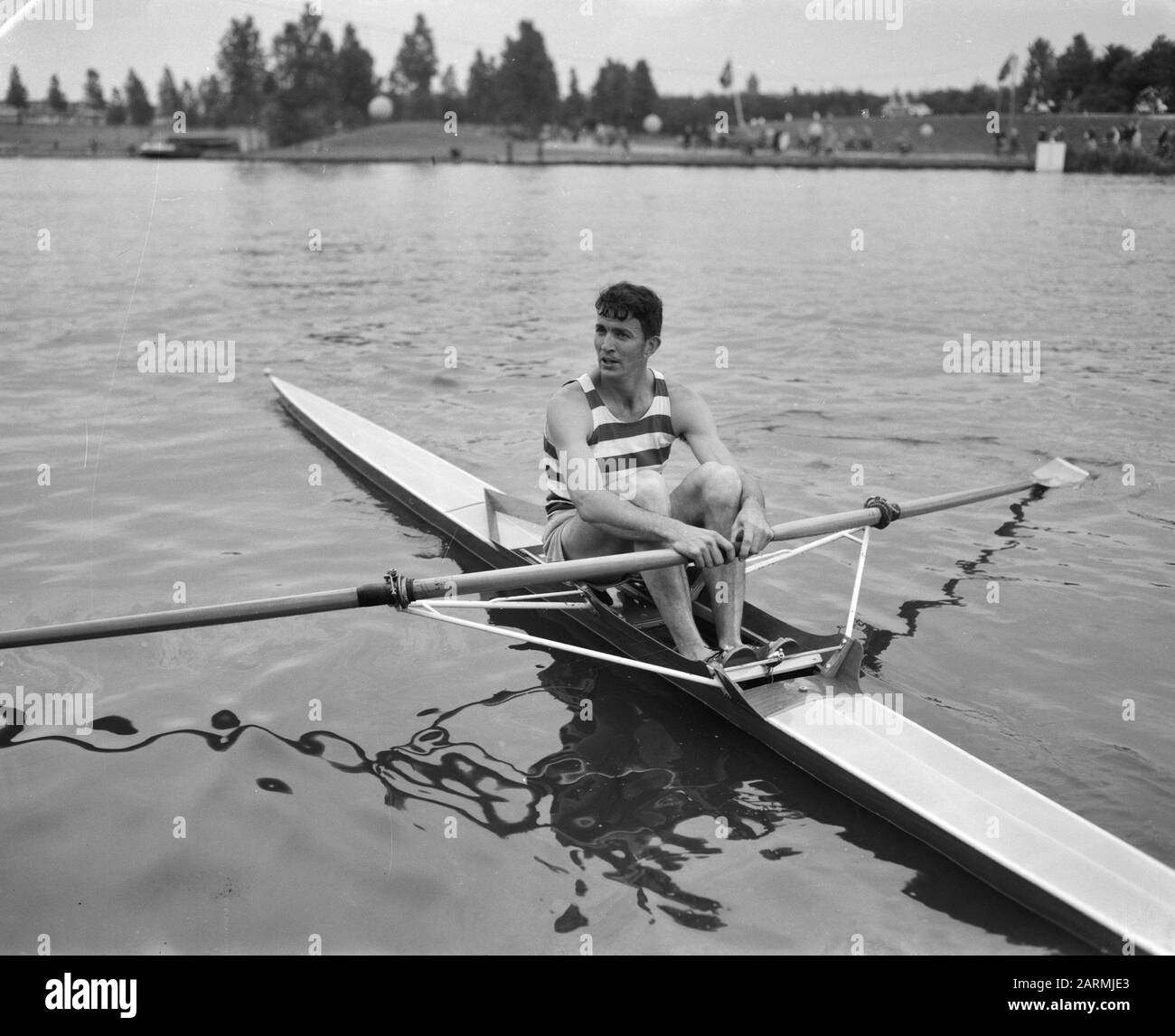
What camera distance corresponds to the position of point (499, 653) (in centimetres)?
621

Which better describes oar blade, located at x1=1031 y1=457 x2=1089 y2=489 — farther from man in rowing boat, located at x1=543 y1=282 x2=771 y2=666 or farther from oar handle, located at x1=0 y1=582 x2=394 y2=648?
oar handle, located at x1=0 y1=582 x2=394 y2=648

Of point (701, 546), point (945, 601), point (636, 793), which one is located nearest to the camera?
point (636, 793)

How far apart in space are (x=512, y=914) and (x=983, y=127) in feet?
207

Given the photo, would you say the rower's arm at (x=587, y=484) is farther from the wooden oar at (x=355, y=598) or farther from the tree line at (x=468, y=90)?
the tree line at (x=468, y=90)

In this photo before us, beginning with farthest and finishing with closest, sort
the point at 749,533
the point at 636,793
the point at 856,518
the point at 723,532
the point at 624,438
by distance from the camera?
1. the point at 856,518
2. the point at 624,438
3. the point at 723,532
4. the point at 749,533
5. the point at 636,793

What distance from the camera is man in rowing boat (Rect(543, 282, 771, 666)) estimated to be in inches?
202

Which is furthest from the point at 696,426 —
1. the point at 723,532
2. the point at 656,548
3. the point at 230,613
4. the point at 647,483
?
the point at 230,613

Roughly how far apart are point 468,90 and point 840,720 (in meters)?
56.4

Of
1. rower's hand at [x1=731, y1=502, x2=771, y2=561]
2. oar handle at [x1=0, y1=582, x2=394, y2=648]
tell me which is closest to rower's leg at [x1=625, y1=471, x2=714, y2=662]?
rower's hand at [x1=731, y1=502, x2=771, y2=561]

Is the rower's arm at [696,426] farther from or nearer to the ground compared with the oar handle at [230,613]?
farther from the ground

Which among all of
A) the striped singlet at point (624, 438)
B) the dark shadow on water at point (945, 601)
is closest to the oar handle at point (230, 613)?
the striped singlet at point (624, 438)

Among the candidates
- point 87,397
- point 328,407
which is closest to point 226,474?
point 328,407

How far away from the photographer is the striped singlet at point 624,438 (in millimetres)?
5590

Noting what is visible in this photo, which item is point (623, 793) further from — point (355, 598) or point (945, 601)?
point (945, 601)
